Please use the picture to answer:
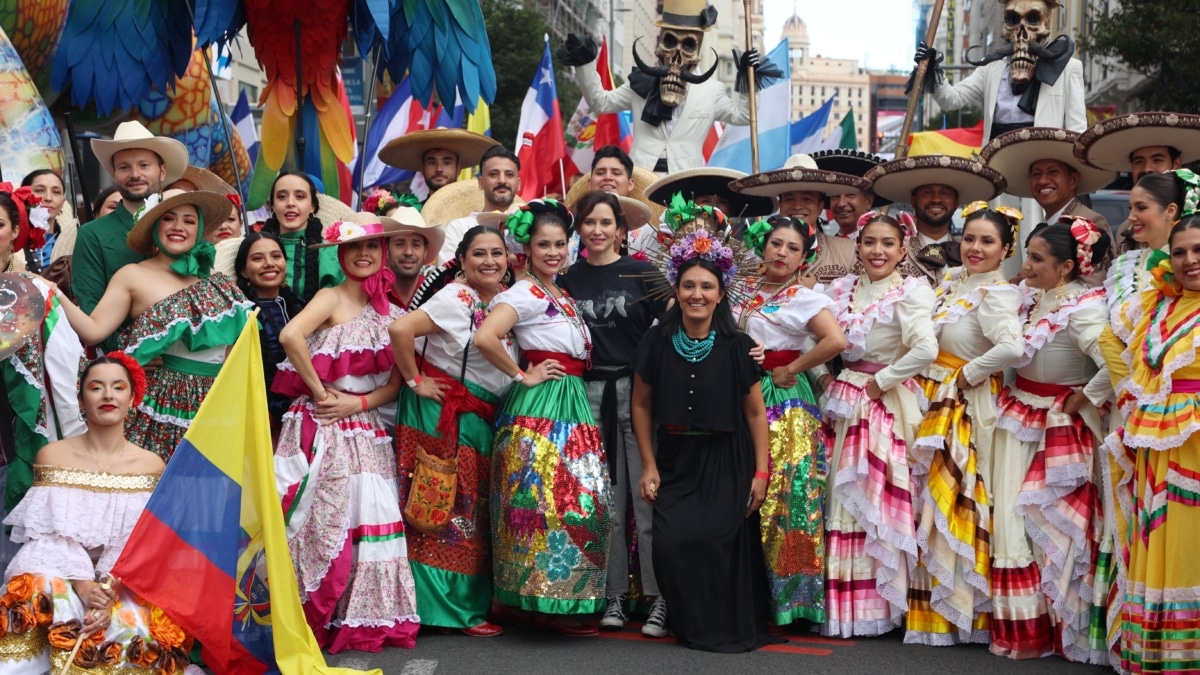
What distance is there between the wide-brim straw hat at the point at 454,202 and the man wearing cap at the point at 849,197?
1.78 m

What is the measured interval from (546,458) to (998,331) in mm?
1950

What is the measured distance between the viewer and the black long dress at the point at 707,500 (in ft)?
17.8

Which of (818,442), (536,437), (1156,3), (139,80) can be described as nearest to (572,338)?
(536,437)

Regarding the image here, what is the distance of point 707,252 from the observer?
5.48m

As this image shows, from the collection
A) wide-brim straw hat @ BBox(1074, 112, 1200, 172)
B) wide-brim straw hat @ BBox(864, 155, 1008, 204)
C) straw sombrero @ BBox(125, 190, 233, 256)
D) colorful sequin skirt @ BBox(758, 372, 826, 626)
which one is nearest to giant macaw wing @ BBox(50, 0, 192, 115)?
straw sombrero @ BBox(125, 190, 233, 256)

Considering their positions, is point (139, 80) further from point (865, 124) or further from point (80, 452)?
point (865, 124)

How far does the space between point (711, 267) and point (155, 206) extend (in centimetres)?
231

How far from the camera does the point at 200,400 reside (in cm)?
543

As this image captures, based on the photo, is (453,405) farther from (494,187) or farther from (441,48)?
(441,48)

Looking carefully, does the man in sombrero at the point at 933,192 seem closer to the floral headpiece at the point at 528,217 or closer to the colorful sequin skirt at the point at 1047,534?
the colorful sequin skirt at the point at 1047,534

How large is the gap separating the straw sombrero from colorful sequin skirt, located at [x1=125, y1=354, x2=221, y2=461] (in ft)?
1.79

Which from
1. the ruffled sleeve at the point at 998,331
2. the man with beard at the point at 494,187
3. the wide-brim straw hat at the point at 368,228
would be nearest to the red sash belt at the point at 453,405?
the wide-brim straw hat at the point at 368,228

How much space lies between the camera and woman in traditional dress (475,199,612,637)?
5.38m

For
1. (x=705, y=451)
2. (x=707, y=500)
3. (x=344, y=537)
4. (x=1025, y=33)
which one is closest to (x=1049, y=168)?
(x=1025, y=33)
